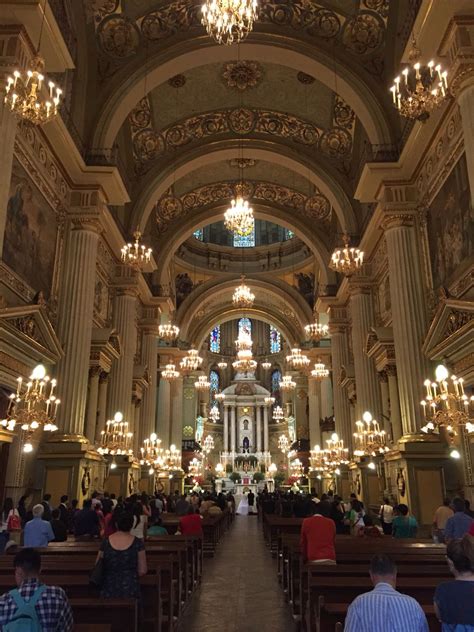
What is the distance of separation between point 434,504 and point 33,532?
822cm

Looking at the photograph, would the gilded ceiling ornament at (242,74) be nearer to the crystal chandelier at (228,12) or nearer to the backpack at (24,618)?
the crystal chandelier at (228,12)

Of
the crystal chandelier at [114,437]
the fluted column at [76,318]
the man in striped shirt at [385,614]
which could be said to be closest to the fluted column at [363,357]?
the crystal chandelier at [114,437]

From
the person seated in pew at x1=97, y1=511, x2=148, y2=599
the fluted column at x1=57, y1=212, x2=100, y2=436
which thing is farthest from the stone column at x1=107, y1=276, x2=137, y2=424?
the person seated in pew at x1=97, y1=511, x2=148, y2=599

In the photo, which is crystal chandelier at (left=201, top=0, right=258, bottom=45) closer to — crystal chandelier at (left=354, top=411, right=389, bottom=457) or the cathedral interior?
the cathedral interior

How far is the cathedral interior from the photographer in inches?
368

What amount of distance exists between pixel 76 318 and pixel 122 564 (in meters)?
9.24

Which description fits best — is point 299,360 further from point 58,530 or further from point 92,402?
point 58,530

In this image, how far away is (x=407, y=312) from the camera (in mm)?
12297

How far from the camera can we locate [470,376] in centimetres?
974

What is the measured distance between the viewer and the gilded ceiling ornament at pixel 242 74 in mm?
17266

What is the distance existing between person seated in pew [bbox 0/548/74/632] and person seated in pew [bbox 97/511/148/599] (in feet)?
4.62

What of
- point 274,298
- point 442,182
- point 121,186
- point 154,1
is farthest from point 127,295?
point 274,298

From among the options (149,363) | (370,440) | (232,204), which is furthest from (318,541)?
(149,363)

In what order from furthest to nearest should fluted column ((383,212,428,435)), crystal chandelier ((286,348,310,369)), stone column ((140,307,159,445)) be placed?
crystal chandelier ((286,348,310,369)) < stone column ((140,307,159,445)) < fluted column ((383,212,428,435))
